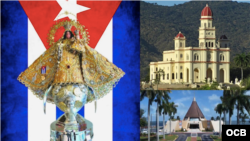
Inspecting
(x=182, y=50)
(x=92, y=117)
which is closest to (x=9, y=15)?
(x=92, y=117)

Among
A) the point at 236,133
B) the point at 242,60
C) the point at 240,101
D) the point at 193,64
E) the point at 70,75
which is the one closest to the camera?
the point at 70,75

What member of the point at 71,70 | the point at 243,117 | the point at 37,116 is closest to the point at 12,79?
the point at 37,116

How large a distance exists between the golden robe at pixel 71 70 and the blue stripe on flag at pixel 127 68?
1.74m

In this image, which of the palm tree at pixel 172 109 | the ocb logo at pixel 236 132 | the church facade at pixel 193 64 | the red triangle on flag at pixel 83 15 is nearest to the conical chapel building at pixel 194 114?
the palm tree at pixel 172 109

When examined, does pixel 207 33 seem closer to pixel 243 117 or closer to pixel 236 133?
pixel 243 117

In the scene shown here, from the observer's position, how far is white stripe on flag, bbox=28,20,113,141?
776 centimetres

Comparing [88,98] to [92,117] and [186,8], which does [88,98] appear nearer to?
[92,117]

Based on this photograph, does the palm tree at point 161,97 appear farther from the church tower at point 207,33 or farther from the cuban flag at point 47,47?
the church tower at point 207,33

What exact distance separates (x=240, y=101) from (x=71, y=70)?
7402mm

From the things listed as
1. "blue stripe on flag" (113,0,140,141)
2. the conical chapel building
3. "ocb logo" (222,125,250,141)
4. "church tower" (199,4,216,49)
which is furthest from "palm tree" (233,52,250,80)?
"blue stripe on flag" (113,0,140,141)

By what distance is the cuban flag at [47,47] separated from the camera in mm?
7781

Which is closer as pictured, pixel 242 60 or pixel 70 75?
pixel 70 75

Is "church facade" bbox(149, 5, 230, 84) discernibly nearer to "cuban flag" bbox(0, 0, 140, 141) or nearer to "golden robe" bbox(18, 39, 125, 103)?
"cuban flag" bbox(0, 0, 140, 141)

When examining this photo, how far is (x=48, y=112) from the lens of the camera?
305 inches
